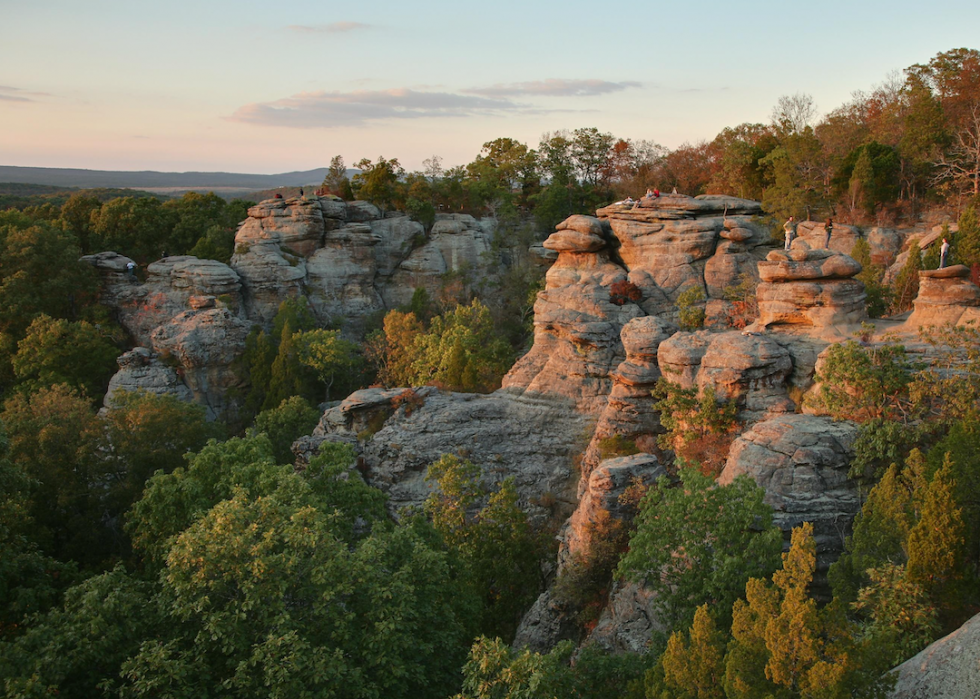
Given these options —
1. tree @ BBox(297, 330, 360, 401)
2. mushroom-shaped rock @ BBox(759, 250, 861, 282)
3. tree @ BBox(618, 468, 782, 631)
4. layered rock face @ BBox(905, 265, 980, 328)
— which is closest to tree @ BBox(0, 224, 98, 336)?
tree @ BBox(297, 330, 360, 401)

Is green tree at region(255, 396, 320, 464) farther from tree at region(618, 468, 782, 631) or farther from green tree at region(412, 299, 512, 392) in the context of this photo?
tree at region(618, 468, 782, 631)

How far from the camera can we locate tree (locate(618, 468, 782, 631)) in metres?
15.1

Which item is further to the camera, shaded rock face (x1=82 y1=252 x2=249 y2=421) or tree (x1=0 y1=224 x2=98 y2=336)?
tree (x1=0 y1=224 x2=98 y2=336)

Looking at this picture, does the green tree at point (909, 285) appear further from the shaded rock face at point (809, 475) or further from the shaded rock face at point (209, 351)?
the shaded rock face at point (209, 351)

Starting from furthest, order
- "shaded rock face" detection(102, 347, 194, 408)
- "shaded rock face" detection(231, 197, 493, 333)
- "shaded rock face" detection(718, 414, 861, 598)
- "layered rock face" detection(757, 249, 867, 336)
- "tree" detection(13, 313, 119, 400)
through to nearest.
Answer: "shaded rock face" detection(231, 197, 493, 333) < "shaded rock face" detection(102, 347, 194, 408) < "tree" detection(13, 313, 119, 400) < "layered rock face" detection(757, 249, 867, 336) < "shaded rock face" detection(718, 414, 861, 598)

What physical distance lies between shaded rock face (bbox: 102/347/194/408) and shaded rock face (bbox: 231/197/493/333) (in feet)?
29.0

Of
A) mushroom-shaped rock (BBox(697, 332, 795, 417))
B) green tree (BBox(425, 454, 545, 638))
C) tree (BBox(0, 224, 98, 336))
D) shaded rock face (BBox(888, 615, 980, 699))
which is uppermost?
tree (BBox(0, 224, 98, 336))

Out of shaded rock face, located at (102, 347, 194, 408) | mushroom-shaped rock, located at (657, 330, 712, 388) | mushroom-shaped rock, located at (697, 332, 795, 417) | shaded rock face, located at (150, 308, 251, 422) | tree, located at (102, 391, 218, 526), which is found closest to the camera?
mushroom-shaped rock, located at (697, 332, 795, 417)

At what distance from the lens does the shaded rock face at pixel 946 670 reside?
434 inches

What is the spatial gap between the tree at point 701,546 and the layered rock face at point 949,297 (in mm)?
10734

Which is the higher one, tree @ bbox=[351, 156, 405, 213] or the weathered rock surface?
tree @ bbox=[351, 156, 405, 213]

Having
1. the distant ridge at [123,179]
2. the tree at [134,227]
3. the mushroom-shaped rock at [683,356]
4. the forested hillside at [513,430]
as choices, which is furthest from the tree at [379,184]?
the distant ridge at [123,179]

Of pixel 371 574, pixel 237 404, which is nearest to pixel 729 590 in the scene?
pixel 371 574

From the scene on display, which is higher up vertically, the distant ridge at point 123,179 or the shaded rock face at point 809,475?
the distant ridge at point 123,179
